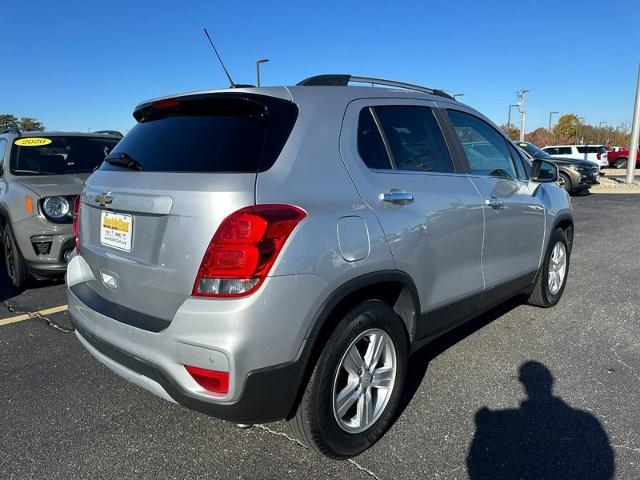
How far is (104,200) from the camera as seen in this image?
2486 mm

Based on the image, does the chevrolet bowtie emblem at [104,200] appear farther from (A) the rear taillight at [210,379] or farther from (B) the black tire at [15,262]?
(B) the black tire at [15,262]

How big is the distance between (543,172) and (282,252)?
10.3ft

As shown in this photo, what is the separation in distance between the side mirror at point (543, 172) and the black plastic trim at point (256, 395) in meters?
2.92

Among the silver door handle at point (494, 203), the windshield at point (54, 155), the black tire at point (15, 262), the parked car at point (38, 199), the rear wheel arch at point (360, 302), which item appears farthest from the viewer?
the windshield at point (54, 155)

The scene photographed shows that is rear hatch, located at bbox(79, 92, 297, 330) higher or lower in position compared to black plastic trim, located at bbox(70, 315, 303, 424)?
higher

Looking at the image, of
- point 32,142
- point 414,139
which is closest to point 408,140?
point 414,139

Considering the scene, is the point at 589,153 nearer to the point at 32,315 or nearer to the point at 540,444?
the point at 540,444

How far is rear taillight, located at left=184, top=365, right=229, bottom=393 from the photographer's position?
198cm

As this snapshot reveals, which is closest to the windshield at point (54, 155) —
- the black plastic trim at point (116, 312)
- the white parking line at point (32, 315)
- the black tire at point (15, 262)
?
the black tire at point (15, 262)

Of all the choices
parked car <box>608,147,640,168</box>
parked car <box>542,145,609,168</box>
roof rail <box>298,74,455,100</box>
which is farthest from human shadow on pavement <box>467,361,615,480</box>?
parked car <box>608,147,640,168</box>

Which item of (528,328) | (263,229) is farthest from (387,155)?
(528,328)

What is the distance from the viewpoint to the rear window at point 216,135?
2172 mm

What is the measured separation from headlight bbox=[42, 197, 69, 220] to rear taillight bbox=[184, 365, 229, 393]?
3411 mm

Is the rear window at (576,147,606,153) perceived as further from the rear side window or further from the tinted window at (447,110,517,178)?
the rear side window
